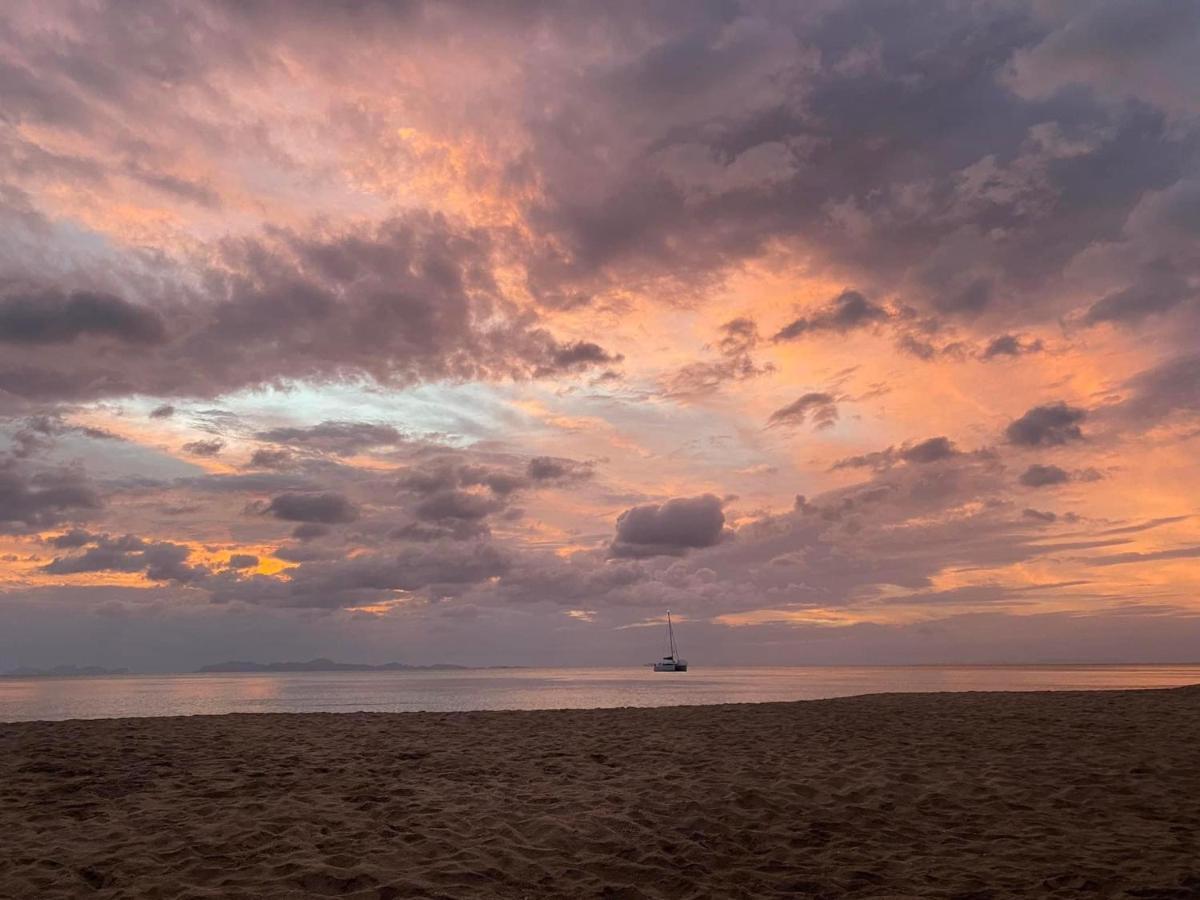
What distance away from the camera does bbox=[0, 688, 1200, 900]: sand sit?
8.20 meters

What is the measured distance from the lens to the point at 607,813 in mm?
10805

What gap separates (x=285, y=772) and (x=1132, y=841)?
13186 mm

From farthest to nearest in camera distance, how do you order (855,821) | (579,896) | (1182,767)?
1. (1182,767)
2. (855,821)
3. (579,896)

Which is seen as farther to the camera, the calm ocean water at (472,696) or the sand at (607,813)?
the calm ocean water at (472,696)

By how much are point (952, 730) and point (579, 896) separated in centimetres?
1443

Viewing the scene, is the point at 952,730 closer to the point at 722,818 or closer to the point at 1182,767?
the point at 1182,767

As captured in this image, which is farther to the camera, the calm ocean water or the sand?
Answer: the calm ocean water

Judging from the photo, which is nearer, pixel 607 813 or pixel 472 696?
pixel 607 813

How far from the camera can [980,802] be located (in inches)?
450

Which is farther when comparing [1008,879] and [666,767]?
[666,767]

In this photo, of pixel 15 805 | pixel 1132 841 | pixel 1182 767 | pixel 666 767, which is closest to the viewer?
pixel 1132 841

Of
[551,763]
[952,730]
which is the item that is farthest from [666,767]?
[952,730]

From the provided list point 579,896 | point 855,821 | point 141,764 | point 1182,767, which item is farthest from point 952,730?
point 141,764

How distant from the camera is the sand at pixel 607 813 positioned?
26.9 ft
